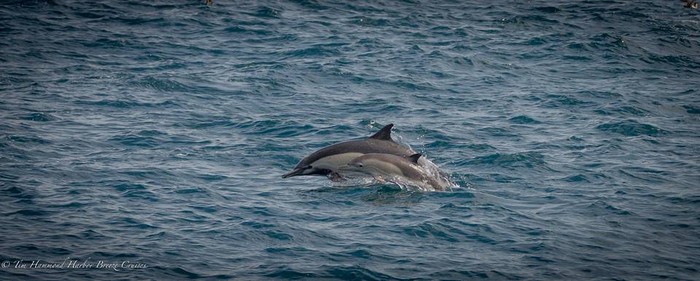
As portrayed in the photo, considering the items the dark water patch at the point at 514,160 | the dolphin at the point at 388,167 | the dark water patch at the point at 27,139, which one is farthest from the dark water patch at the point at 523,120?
the dark water patch at the point at 27,139

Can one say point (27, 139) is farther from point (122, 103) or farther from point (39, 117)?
point (122, 103)

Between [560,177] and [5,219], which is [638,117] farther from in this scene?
[5,219]

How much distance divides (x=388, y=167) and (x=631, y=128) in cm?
795

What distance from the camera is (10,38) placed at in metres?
28.5

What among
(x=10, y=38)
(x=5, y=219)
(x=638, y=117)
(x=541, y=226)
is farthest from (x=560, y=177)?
(x=10, y=38)

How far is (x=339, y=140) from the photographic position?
750 inches

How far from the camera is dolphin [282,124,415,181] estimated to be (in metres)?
15.2

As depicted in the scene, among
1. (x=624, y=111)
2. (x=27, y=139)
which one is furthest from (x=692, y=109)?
(x=27, y=139)

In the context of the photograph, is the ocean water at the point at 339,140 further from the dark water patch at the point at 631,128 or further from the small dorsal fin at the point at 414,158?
the small dorsal fin at the point at 414,158

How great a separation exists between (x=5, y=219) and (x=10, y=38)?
16.9 meters

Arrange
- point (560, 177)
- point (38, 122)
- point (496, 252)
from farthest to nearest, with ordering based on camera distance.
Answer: point (38, 122), point (560, 177), point (496, 252)

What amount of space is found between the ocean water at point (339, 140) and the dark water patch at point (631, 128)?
0.24ft

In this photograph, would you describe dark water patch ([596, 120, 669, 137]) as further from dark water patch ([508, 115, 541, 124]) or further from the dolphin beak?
the dolphin beak

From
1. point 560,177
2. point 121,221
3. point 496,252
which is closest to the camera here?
point 496,252
